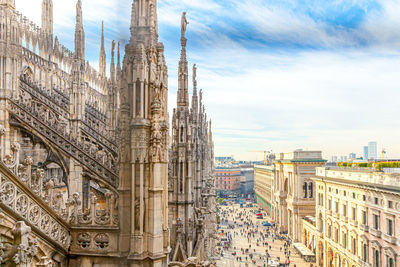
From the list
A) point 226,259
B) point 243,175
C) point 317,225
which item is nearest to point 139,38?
point 226,259

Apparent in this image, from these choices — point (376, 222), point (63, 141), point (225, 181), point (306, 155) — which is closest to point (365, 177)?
point (376, 222)

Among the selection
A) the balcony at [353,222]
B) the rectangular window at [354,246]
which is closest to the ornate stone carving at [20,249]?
the balcony at [353,222]

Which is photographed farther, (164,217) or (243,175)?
(243,175)

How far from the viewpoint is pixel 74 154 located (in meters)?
15.6

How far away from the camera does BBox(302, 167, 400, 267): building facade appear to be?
97.6 ft

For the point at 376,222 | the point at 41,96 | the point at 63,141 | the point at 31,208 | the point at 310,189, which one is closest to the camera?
the point at 31,208

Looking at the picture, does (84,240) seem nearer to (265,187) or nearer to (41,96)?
(41,96)

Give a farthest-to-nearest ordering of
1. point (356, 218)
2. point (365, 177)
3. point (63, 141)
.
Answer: point (356, 218) < point (365, 177) < point (63, 141)

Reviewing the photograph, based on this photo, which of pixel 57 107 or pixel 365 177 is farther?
pixel 365 177

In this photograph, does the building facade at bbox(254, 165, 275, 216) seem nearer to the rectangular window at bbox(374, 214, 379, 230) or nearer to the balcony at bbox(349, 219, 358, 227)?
the balcony at bbox(349, 219, 358, 227)

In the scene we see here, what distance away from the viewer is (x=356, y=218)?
36.8 meters

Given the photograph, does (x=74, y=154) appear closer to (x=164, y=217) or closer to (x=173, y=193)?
(x=173, y=193)

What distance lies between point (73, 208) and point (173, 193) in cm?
909

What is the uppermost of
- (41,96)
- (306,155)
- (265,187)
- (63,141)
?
(41,96)
